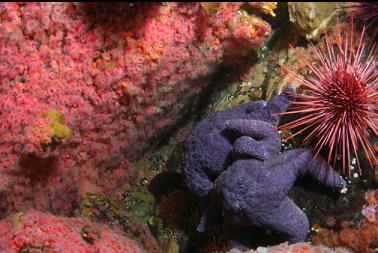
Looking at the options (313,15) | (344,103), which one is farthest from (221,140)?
(313,15)

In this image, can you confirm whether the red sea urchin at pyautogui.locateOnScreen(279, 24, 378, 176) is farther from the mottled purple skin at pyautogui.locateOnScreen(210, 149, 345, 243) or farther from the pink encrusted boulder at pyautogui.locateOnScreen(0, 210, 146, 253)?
the pink encrusted boulder at pyautogui.locateOnScreen(0, 210, 146, 253)

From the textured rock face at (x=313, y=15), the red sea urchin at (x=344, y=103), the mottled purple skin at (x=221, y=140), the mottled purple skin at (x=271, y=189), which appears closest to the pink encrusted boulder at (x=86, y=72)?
the textured rock face at (x=313, y=15)

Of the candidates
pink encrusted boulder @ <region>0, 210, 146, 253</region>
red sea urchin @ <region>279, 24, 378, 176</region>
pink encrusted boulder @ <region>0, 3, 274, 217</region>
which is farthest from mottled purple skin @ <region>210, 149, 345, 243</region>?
pink encrusted boulder @ <region>0, 210, 146, 253</region>

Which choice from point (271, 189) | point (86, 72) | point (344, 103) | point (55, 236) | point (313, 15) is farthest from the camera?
point (313, 15)

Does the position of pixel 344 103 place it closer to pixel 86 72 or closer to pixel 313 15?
pixel 313 15

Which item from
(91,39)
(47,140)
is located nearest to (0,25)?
(91,39)

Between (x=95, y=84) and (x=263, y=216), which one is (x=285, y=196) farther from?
(x=95, y=84)
